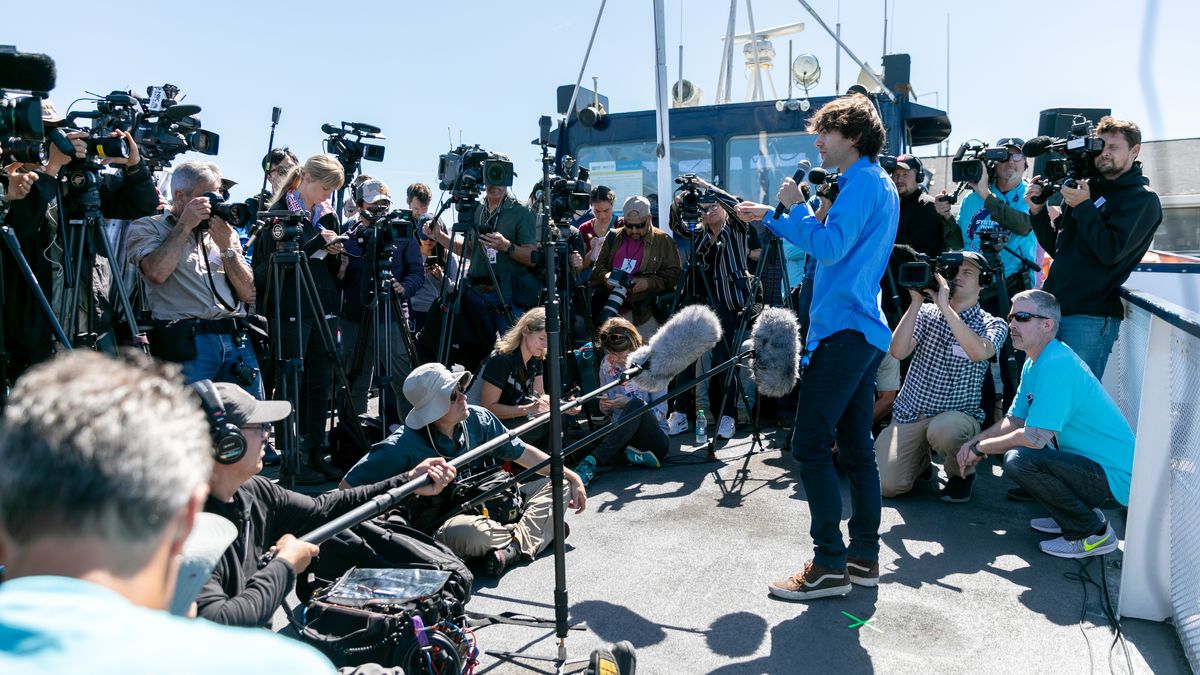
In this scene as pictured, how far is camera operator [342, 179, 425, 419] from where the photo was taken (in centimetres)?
556

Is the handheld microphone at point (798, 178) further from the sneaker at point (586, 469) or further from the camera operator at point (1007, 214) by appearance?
the sneaker at point (586, 469)

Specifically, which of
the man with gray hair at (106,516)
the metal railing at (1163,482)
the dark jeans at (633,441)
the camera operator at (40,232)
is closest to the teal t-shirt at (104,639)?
the man with gray hair at (106,516)

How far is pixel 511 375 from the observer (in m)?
5.12

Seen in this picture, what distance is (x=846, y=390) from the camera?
344cm

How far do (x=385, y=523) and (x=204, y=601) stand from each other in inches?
41.5

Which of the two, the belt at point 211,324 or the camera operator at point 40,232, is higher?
the camera operator at point 40,232

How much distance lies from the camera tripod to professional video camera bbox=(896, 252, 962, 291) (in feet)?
9.96

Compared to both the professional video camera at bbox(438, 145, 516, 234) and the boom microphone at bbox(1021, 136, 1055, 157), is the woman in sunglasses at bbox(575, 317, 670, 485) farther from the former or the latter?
the boom microphone at bbox(1021, 136, 1055, 157)

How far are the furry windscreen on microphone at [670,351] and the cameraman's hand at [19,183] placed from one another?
271cm

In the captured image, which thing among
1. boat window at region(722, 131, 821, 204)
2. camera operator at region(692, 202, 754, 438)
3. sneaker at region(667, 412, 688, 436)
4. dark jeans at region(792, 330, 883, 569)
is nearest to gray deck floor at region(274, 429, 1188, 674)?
dark jeans at region(792, 330, 883, 569)

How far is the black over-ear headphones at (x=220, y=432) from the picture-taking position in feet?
7.22

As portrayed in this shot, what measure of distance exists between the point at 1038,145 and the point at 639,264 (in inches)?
110

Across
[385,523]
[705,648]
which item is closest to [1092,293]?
[705,648]

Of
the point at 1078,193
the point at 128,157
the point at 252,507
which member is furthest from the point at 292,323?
the point at 1078,193
